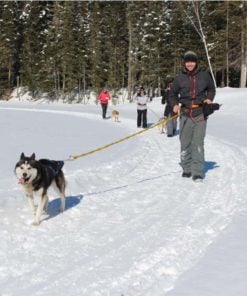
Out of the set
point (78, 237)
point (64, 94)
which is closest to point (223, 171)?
point (78, 237)

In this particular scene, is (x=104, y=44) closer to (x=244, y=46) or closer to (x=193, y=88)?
(x=244, y=46)

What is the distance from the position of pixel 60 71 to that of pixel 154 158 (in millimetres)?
45587

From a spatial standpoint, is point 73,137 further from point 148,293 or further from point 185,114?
point 148,293

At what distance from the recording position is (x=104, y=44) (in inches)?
2092

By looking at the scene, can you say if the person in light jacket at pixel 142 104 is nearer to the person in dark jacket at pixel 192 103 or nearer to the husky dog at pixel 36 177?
the person in dark jacket at pixel 192 103

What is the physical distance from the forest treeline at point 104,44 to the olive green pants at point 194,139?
3558cm

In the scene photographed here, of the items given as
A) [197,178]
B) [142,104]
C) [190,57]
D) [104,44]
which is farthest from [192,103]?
[104,44]

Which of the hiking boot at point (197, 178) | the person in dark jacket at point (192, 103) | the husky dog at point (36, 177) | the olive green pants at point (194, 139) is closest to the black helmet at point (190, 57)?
the person in dark jacket at point (192, 103)

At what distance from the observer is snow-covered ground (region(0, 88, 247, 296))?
392 centimetres

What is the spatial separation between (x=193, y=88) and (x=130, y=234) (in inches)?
136

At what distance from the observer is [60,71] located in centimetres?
5462

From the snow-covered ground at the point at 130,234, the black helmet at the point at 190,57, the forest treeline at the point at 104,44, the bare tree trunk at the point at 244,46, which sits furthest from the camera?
the forest treeline at the point at 104,44

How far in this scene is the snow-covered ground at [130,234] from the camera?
Answer: 3918mm

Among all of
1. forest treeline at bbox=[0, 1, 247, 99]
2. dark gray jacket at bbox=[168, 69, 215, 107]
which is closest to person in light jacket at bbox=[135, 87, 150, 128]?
dark gray jacket at bbox=[168, 69, 215, 107]
